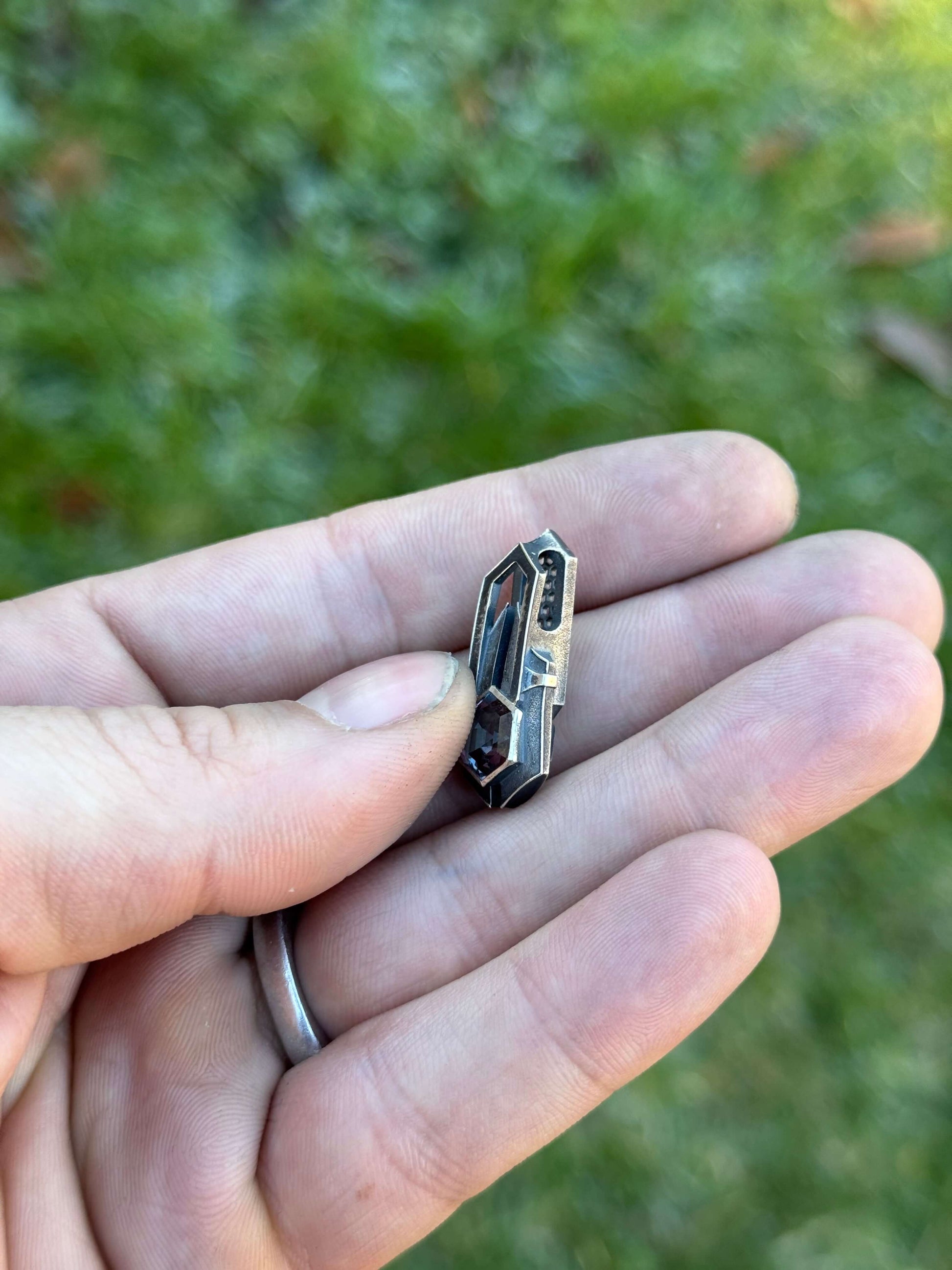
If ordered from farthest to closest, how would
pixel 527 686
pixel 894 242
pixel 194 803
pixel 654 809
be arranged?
1. pixel 894 242
2. pixel 527 686
3. pixel 654 809
4. pixel 194 803

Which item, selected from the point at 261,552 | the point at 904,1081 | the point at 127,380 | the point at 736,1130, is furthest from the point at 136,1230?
the point at 127,380

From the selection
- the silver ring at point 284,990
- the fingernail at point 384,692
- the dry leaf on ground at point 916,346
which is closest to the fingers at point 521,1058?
the silver ring at point 284,990

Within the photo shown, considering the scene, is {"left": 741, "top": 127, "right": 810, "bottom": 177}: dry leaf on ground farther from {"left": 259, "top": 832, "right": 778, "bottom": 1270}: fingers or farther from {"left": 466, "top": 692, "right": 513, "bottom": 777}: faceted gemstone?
{"left": 259, "top": 832, "right": 778, "bottom": 1270}: fingers

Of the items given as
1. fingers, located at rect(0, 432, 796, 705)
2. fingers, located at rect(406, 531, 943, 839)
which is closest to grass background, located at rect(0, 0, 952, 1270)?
fingers, located at rect(0, 432, 796, 705)

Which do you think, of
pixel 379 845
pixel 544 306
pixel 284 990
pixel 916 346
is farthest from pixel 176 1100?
pixel 916 346

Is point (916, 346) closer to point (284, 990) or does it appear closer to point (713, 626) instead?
point (713, 626)

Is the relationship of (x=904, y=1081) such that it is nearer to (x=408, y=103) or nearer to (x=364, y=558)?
(x=364, y=558)
